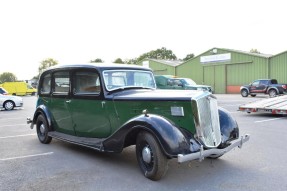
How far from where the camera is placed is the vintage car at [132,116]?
4.32m

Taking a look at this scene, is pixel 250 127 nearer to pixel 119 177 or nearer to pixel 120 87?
pixel 120 87

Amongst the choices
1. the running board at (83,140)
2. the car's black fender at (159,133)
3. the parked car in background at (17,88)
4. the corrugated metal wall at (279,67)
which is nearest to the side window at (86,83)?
the running board at (83,140)

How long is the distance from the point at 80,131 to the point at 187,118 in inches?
101

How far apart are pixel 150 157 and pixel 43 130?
380 cm

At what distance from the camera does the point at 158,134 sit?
4262 millimetres

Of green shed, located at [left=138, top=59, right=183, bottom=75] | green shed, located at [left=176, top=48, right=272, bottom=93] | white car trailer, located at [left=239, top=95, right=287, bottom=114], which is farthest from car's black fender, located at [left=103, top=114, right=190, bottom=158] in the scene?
green shed, located at [left=138, top=59, right=183, bottom=75]

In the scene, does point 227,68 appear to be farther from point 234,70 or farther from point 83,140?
point 83,140

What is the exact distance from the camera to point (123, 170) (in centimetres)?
493

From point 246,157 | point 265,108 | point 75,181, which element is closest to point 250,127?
point 265,108

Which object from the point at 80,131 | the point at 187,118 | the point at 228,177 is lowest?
the point at 228,177

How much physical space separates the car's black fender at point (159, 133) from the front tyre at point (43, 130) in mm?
2823

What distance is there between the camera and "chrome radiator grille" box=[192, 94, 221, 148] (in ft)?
14.7

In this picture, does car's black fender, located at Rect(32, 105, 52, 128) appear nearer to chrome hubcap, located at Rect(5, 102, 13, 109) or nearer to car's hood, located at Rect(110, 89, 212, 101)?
car's hood, located at Rect(110, 89, 212, 101)

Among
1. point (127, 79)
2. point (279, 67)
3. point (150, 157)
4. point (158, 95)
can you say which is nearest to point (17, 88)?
point (279, 67)
